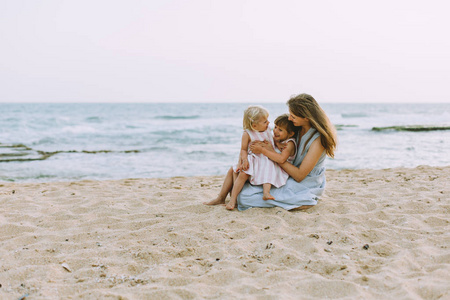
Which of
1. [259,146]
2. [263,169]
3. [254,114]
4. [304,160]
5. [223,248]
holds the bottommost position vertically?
[223,248]

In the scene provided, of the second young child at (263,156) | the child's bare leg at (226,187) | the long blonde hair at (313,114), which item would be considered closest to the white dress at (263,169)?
the second young child at (263,156)

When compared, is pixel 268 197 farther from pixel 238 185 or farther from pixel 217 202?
pixel 217 202

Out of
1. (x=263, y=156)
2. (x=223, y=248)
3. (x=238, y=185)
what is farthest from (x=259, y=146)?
(x=223, y=248)

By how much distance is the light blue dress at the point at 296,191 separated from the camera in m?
4.33

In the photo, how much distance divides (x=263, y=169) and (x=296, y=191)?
462mm

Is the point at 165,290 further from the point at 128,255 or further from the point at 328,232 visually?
the point at 328,232

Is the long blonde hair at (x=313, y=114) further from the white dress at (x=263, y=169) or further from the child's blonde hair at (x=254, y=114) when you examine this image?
the white dress at (x=263, y=169)

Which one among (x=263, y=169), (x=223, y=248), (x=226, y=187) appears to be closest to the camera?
(x=223, y=248)

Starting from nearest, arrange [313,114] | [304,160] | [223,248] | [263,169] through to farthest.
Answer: [223,248] → [313,114] → [304,160] → [263,169]

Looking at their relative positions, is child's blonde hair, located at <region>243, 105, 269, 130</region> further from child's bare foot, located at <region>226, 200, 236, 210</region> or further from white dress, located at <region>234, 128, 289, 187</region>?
child's bare foot, located at <region>226, 200, 236, 210</region>

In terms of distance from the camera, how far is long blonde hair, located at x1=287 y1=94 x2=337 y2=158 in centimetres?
419

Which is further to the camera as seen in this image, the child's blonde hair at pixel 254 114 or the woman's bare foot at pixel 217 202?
the woman's bare foot at pixel 217 202

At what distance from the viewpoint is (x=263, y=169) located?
14.5ft

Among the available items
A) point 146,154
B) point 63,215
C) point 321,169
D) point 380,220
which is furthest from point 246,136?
point 146,154
